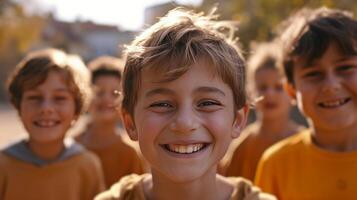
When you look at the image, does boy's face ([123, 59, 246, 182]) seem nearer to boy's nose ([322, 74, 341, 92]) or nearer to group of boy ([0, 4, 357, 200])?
group of boy ([0, 4, 357, 200])

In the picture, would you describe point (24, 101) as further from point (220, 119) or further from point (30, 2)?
point (30, 2)

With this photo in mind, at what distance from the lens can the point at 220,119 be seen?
2.09 meters

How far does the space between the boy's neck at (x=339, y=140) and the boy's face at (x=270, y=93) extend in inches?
57.4

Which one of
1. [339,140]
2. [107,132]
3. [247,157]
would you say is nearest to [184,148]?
[339,140]

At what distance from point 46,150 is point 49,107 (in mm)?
A: 315

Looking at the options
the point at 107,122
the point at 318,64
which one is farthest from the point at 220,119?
the point at 107,122

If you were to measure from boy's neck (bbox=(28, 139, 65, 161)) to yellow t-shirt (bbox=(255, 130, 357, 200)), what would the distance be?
1.35 metres

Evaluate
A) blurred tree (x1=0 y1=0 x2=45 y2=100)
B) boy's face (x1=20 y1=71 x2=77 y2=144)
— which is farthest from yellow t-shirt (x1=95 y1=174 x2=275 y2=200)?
blurred tree (x1=0 y1=0 x2=45 y2=100)

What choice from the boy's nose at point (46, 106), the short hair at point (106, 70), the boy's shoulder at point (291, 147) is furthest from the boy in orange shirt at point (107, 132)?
the boy's shoulder at point (291, 147)

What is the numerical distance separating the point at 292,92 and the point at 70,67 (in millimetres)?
1485

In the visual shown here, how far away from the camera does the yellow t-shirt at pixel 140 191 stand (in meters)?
2.24

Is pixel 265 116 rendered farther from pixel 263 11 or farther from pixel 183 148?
pixel 263 11

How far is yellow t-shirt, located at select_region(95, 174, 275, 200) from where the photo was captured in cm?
224

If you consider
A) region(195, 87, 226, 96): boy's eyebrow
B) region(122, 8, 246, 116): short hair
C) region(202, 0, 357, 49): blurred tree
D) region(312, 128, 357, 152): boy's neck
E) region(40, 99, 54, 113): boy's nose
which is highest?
region(202, 0, 357, 49): blurred tree
